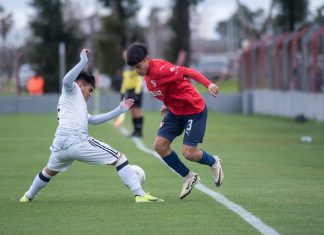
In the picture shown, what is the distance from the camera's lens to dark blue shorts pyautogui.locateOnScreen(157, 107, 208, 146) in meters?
11.5

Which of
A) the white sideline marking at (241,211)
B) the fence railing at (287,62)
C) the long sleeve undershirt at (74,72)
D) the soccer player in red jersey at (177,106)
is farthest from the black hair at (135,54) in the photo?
the fence railing at (287,62)

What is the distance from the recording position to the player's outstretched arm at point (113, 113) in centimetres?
1077

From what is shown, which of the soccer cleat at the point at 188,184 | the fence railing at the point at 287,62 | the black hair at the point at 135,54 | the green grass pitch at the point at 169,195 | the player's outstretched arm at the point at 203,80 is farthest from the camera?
the fence railing at the point at 287,62

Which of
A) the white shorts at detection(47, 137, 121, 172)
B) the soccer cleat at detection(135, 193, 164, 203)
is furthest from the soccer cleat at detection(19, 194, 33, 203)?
the soccer cleat at detection(135, 193, 164, 203)

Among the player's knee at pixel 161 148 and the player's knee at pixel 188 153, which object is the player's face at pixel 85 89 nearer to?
the player's knee at pixel 161 148

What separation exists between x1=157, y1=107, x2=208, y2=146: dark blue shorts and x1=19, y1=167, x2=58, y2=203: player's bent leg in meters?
1.47

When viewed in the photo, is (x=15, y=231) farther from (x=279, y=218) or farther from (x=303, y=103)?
(x=303, y=103)

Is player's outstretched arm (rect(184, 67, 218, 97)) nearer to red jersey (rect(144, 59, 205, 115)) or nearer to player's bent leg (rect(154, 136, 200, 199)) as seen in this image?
red jersey (rect(144, 59, 205, 115))

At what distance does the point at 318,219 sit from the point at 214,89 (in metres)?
2.11

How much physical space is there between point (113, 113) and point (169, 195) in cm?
138

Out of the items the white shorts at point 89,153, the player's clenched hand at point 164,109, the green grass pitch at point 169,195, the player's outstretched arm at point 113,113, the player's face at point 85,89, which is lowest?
the green grass pitch at point 169,195

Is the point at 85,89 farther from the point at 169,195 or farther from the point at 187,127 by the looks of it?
the point at 169,195

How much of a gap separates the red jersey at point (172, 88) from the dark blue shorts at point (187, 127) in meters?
0.07

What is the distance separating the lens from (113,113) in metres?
10.9
